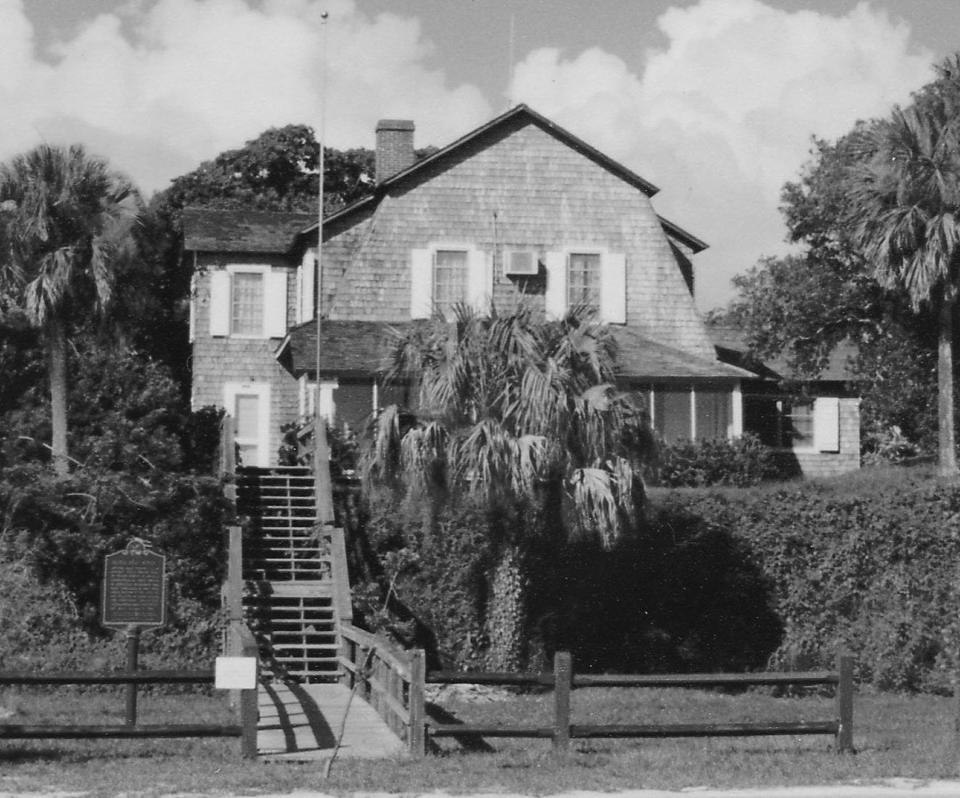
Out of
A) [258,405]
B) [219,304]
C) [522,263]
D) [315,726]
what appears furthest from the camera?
[219,304]

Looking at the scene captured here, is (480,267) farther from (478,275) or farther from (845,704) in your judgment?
(845,704)

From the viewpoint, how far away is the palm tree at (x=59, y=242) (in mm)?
26031

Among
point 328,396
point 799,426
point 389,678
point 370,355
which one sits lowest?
point 389,678

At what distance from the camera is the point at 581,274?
33.9 metres

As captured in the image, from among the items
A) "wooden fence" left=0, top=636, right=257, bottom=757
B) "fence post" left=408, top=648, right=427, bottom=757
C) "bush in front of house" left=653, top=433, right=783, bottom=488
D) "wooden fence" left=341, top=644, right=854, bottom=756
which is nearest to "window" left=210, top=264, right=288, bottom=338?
"bush in front of house" left=653, top=433, right=783, bottom=488

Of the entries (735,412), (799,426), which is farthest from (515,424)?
(799,426)

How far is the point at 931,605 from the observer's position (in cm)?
2527

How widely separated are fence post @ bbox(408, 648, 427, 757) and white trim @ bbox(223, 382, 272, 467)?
65.2 ft

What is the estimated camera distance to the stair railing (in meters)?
14.7

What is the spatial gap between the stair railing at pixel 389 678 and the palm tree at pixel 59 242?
7.63m

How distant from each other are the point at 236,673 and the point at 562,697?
9.64ft

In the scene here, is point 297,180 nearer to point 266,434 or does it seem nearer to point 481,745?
point 266,434

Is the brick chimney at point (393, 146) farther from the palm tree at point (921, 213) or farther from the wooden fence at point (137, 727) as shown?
the wooden fence at point (137, 727)

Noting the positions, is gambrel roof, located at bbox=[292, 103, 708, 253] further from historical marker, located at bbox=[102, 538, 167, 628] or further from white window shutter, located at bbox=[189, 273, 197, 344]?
historical marker, located at bbox=[102, 538, 167, 628]
